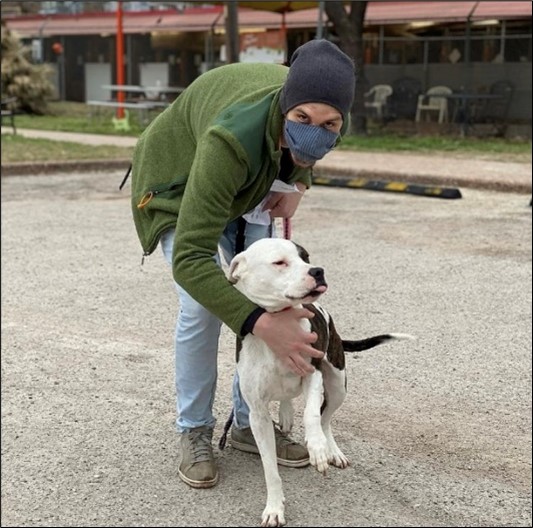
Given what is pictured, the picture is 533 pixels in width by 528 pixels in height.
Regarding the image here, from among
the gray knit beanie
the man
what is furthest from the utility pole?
the gray knit beanie

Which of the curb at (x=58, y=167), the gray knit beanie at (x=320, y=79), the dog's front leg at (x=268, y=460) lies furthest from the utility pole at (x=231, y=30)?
the dog's front leg at (x=268, y=460)

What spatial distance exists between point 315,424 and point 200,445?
0.83 m

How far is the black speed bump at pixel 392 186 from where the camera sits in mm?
11211

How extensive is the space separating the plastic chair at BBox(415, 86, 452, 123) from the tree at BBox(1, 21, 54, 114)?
1091 cm

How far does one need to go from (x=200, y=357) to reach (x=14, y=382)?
1.55 m

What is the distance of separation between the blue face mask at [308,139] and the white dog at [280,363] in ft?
0.95

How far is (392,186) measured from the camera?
462 inches

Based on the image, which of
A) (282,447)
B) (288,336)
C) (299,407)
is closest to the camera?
(288,336)

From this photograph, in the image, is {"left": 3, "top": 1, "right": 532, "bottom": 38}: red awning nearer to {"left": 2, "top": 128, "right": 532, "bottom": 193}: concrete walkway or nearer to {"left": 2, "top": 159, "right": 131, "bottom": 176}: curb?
{"left": 2, "top": 128, "right": 532, "bottom": 193}: concrete walkway

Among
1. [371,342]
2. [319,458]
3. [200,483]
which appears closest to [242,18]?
[371,342]

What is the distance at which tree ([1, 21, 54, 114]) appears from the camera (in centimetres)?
2517

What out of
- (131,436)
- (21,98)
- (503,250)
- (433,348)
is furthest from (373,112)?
(131,436)

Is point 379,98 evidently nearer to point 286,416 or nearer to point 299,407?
point 299,407

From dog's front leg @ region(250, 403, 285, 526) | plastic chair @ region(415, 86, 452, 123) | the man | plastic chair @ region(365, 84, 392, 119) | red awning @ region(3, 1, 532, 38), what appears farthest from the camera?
red awning @ region(3, 1, 532, 38)
